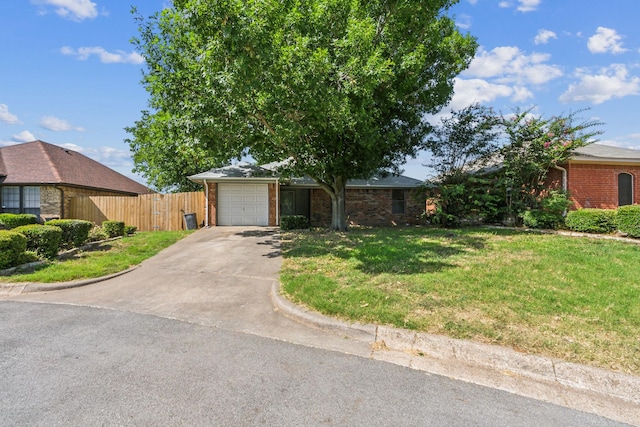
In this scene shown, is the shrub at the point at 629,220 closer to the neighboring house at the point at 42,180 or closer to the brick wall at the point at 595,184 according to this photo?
the brick wall at the point at 595,184

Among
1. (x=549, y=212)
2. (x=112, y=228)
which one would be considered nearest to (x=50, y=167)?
(x=112, y=228)

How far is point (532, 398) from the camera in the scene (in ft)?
10.1

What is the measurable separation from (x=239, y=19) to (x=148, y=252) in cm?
685

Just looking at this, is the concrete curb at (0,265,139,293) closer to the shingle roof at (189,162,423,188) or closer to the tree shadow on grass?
the tree shadow on grass

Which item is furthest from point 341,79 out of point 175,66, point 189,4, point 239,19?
point 175,66

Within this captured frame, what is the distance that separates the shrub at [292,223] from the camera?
612 inches

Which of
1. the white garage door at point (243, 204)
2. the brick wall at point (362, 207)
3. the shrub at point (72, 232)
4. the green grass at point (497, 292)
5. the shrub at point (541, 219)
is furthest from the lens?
the brick wall at point (362, 207)

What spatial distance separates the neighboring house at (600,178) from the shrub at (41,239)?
701 inches

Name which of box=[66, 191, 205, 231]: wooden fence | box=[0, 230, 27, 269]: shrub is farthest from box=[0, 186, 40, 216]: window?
box=[0, 230, 27, 269]: shrub

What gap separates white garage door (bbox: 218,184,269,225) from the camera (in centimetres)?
1684

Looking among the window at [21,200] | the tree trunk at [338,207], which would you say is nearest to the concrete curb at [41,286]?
the tree trunk at [338,207]

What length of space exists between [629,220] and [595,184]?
3926mm

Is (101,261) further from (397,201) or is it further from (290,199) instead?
(397,201)

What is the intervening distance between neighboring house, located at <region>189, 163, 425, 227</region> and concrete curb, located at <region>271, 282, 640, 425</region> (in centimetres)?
1302
